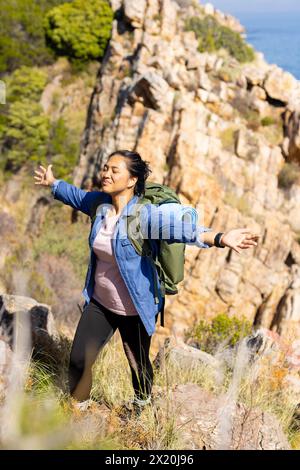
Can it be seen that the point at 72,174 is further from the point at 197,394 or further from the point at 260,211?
the point at 197,394

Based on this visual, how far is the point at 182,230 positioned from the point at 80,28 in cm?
2012

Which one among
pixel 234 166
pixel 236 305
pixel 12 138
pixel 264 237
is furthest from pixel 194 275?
pixel 12 138

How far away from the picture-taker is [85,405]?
3359 millimetres

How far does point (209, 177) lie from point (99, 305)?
11367 mm

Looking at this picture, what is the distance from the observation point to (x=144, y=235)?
2.99m

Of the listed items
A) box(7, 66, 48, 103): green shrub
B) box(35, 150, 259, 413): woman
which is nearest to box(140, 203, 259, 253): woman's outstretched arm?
box(35, 150, 259, 413): woman

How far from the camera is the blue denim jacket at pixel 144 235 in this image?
2.87 metres

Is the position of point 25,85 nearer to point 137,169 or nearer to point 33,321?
point 33,321

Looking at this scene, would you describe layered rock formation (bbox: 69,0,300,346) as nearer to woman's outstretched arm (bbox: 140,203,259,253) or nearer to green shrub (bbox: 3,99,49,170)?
green shrub (bbox: 3,99,49,170)

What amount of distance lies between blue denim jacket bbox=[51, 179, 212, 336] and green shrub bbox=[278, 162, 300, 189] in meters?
13.7

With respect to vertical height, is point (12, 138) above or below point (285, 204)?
above

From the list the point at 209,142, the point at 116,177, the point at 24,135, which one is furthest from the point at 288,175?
the point at 116,177

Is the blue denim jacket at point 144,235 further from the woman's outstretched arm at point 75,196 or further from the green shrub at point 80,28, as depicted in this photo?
the green shrub at point 80,28

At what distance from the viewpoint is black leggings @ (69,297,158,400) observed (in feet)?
10.4
